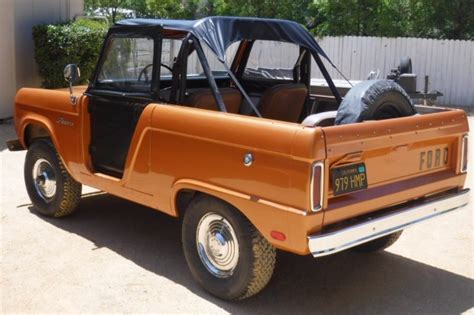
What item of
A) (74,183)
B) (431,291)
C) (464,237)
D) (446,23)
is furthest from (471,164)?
(446,23)

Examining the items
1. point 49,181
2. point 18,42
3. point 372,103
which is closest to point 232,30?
point 372,103

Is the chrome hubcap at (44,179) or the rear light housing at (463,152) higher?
the rear light housing at (463,152)

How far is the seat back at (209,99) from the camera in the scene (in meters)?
5.09

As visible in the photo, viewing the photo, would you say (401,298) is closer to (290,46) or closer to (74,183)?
(290,46)

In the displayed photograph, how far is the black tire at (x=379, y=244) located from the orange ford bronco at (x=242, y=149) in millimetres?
28

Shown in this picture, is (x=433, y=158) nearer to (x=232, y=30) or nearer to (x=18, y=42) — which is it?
(x=232, y=30)

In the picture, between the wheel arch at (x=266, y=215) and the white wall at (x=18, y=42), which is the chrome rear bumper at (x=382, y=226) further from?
the white wall at (x=18, y=42)

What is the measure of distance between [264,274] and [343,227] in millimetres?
636

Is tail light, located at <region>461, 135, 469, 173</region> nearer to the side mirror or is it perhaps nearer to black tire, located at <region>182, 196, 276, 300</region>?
black tire, located at <region>182, 196, 276, 300</region>

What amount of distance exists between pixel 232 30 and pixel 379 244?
216 centimetres

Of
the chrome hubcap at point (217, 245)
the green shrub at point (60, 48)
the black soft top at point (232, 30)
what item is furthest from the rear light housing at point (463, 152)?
the green shrub at point (60, 48)

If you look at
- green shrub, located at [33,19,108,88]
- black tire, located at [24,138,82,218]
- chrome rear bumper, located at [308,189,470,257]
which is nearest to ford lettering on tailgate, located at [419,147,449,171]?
chrome rear bumper, located at [308,189,470,257]

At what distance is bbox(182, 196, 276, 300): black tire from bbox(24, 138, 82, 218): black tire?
6.02ft

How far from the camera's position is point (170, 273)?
16.6 feet
